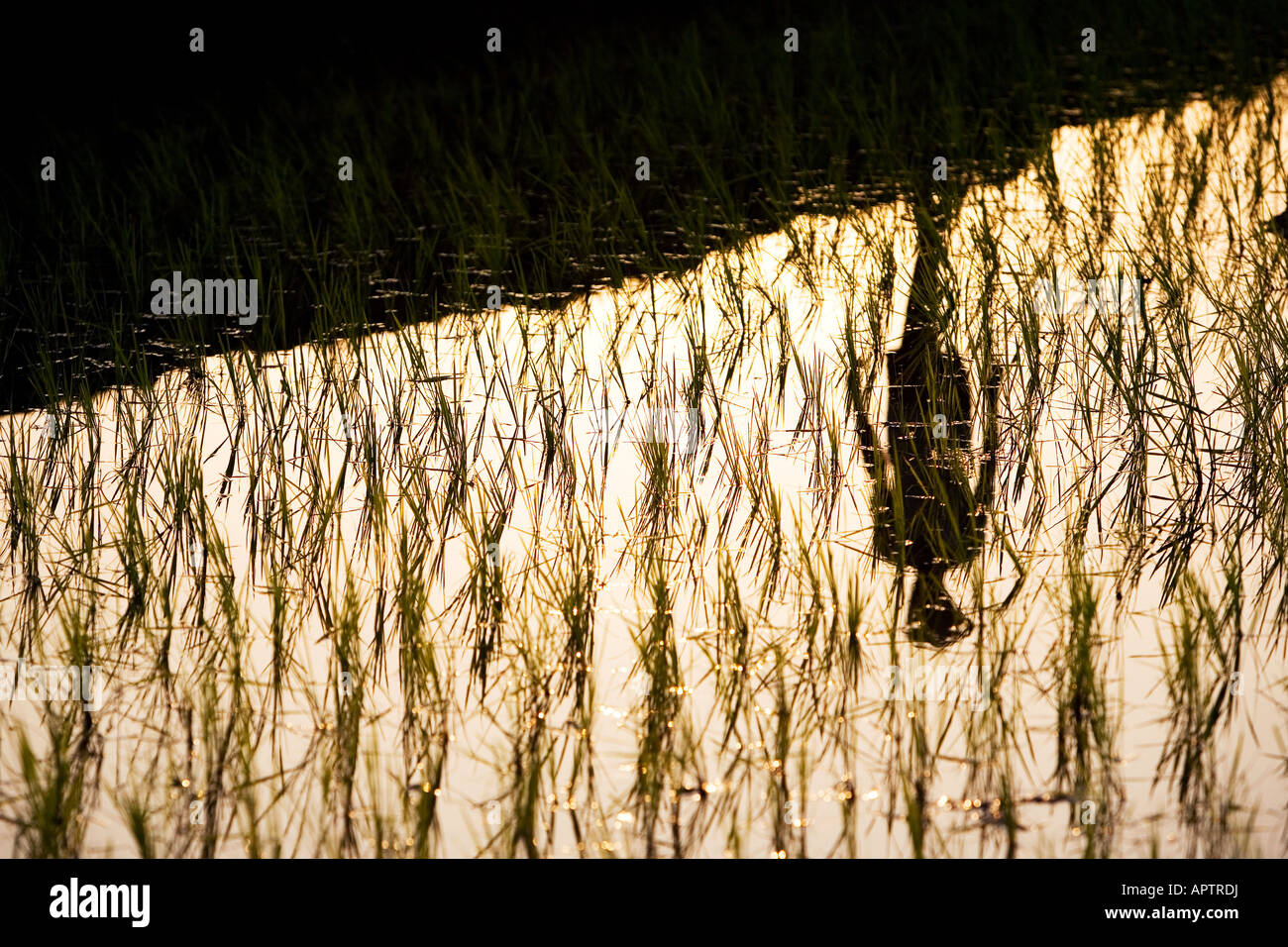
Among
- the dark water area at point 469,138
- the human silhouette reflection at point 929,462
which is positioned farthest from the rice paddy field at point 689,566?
the dark water area at point 469,138

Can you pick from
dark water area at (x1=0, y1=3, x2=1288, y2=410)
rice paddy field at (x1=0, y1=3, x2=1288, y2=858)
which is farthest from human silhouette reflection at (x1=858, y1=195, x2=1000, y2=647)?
dark water area at (x1=0, y1=3, x2=1288, y2=410)

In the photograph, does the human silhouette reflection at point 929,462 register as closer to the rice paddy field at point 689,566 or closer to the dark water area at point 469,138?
the rice paddy field at point 689,566

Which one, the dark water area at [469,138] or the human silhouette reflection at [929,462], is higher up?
the dark water area at [469,138]

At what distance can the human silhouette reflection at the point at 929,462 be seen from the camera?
2.46m

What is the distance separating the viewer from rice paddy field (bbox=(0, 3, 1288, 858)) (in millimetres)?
1924

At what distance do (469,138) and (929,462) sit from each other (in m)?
3.04

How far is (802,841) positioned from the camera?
184 centimetres

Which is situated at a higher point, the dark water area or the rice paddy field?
the dark water area

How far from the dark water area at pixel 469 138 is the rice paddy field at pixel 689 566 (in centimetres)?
14

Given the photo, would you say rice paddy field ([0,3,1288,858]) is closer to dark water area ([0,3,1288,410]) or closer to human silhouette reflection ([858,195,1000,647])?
human silhouette reflection ([858,195,1000,647])

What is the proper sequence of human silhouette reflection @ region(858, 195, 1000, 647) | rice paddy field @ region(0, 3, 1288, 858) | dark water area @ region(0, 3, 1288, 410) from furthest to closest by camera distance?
dark water area @ region(0, 3, 1288, 410), human silhouette reflection @ region(858, 195, 1000, 647), rice paddy field @ region(0, 3, 1288, 858)

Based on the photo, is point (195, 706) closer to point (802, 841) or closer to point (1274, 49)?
point (802, 841)

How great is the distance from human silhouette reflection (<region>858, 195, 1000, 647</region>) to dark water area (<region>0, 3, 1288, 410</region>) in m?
0.74

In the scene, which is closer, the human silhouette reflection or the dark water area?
the human silhouette reflection
